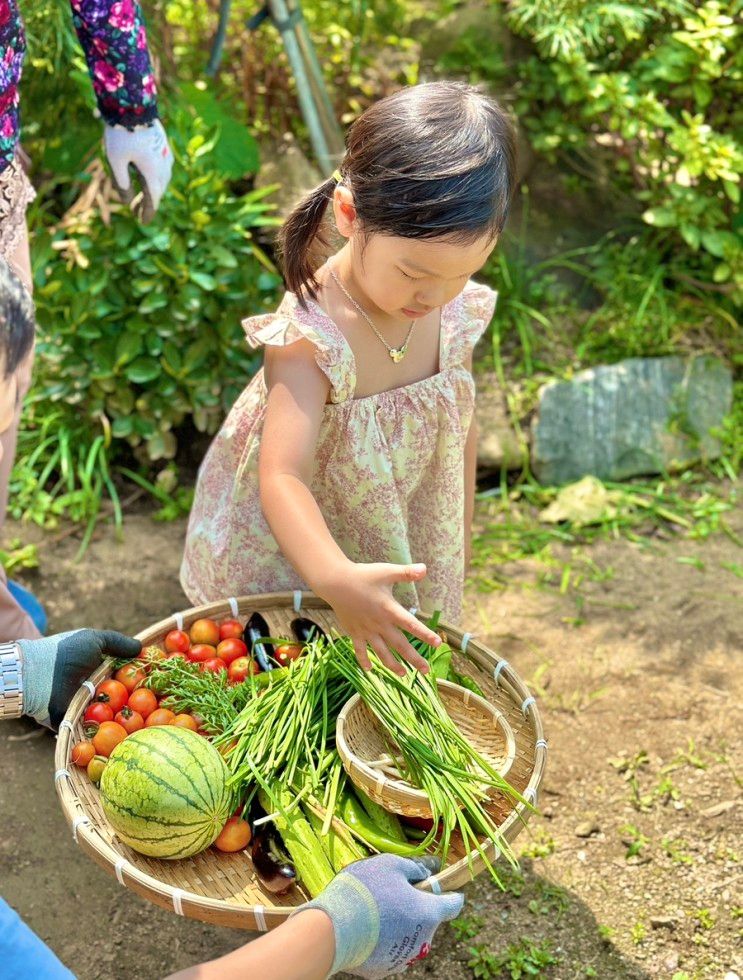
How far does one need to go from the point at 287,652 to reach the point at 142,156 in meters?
1.31

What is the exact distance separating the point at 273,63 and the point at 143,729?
3377mm

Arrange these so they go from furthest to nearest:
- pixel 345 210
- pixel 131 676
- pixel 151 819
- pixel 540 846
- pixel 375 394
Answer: pixel 540 846 → pixel 375 394 → pixel 131 676 → pixel 345 210 → pixel 151 819

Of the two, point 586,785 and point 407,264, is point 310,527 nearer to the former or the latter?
point 407,264

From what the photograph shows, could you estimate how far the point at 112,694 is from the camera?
2102mm

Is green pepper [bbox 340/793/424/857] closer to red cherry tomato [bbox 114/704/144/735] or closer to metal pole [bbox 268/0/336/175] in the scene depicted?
red cherry tomato [bbox 114/704/144/735]

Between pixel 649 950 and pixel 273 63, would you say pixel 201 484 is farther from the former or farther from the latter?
pixel 273 63

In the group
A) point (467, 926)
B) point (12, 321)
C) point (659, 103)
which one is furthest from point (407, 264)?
point (659, 103)

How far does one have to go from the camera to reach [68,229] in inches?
140

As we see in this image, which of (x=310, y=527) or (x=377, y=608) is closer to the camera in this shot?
(x=377, y=608)

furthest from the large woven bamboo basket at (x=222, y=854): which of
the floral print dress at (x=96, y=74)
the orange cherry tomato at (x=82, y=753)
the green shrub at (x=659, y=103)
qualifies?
the green shrub at (x=659, y=103)

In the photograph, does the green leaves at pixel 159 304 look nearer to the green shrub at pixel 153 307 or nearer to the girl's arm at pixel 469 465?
the green shrub at pixel 153 307

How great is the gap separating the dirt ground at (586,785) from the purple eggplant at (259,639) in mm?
679

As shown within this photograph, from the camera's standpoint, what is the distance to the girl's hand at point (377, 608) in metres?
1.82

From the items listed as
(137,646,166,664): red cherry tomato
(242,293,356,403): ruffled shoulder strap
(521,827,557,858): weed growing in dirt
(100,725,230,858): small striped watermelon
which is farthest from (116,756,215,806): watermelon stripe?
(521,827,557,858): weed growing in dirt
